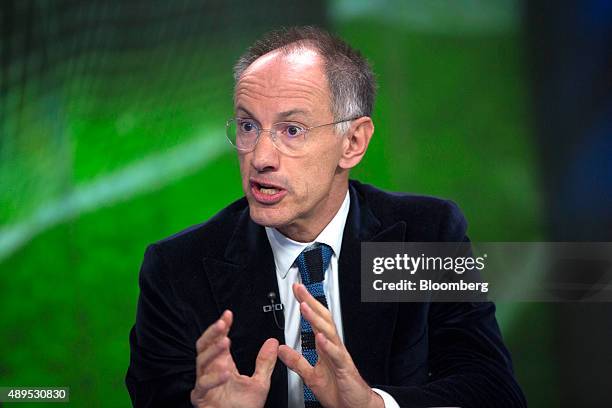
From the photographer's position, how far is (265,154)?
95.2 inches

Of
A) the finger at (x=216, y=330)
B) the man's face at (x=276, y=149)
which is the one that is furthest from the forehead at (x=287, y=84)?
the finger at (x=216, y=330)

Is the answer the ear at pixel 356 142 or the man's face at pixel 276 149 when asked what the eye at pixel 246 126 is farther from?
the ear at pixel 356 142

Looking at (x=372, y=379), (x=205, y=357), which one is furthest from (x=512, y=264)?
(x=205, y=357)

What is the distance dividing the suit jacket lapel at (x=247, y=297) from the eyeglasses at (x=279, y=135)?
0.34 metres

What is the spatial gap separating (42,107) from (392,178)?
1165 millimetres

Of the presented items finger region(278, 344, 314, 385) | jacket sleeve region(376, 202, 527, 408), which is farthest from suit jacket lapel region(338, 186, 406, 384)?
finger region(278, 344, 314, 385)

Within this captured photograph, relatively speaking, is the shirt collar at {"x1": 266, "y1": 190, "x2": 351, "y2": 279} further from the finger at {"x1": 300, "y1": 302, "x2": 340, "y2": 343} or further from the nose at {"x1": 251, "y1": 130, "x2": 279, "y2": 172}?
the finger at {"x1": 300, "y1": 302, "x2": 340, "y2": 343}

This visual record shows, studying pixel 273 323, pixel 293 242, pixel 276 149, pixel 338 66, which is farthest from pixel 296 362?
pixel 338 66

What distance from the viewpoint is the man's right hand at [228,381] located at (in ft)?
7.17

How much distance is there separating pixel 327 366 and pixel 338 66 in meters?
0.88

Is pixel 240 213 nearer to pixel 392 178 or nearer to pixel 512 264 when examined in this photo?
pixel 392 178

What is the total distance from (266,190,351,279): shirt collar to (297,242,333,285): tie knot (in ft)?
0.05

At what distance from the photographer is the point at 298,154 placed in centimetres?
246

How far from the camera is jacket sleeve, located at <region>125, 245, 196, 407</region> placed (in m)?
2.52
